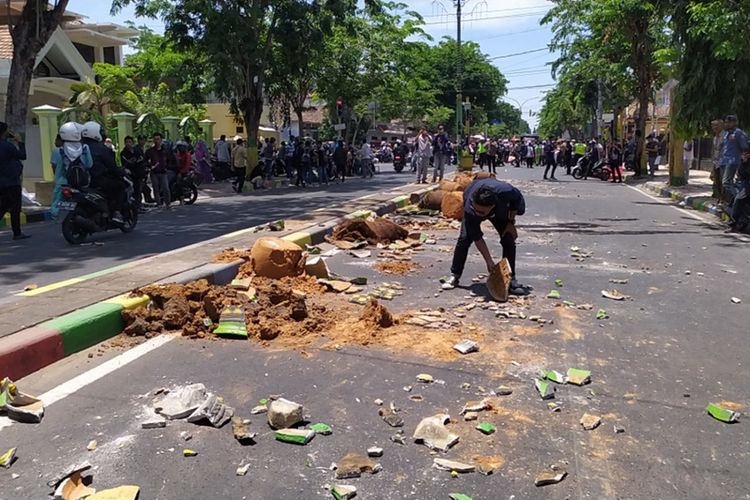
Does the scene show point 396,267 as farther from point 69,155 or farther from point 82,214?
point 69,155

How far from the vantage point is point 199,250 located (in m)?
8.66

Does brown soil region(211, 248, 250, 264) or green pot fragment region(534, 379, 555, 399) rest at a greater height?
brown soil region(211, 248, 250, 264)

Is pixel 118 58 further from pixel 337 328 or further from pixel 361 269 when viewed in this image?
pixel 337 328

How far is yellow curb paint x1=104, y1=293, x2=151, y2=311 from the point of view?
18.7ft

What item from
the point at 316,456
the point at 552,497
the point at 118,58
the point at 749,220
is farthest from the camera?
the point at 118,58

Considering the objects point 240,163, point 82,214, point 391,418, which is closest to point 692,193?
point 240,163

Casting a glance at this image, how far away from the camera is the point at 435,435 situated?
3.65 meters

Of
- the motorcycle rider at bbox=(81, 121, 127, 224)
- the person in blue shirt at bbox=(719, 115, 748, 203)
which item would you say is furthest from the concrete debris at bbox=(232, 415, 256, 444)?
the person in blue shirt at bbox=(719, 115, 748, 203)

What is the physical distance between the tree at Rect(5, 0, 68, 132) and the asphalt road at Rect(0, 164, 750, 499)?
12261mm

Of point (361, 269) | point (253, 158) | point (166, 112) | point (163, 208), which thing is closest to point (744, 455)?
point (361, 269)

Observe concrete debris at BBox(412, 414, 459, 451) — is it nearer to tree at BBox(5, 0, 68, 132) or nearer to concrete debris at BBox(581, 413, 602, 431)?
concrete debris at BBox(581, 413, 602, 431)

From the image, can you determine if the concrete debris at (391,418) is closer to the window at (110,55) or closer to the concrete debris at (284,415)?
the concrete debris at (284,415)

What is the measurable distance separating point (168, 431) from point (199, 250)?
203 inches

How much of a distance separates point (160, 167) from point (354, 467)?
13168 mm
